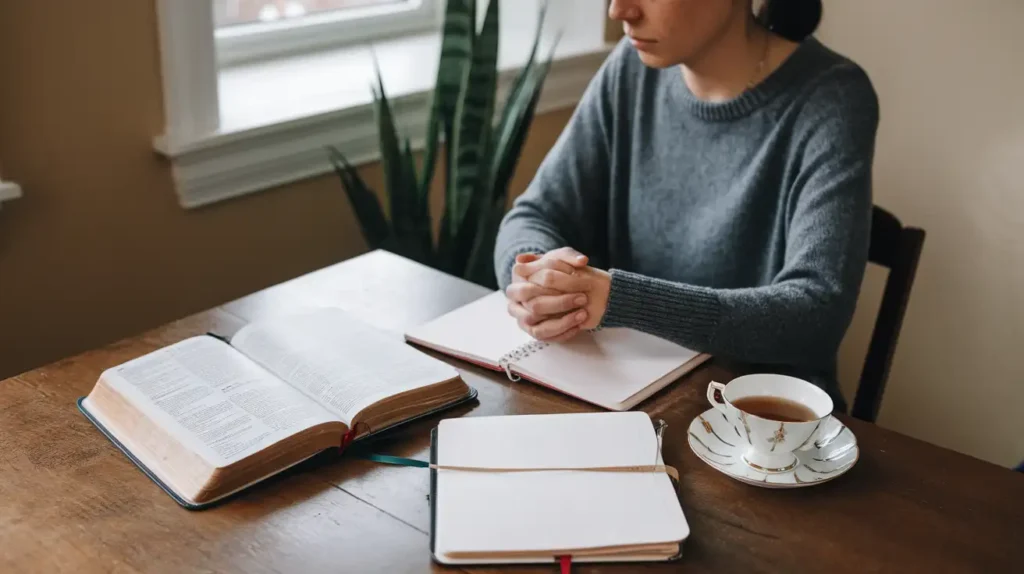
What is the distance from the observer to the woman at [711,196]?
1253mm

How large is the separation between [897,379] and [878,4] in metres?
0.81

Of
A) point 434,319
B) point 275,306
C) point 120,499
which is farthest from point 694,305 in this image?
point 120,499

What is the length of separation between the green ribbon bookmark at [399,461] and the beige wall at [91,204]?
0.84 m

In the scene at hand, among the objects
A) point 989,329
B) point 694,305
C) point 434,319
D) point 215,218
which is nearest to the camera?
point 694,305

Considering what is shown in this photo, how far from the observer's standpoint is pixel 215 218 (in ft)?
5.97

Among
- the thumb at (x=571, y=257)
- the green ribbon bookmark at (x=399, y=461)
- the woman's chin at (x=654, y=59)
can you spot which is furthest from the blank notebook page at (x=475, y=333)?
the woman's chin at (x=654, y=59)

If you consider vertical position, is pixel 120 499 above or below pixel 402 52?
below

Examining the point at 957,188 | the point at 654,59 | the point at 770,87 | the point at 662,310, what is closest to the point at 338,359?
the point at 662,310

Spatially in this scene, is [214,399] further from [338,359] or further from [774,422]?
[774,422]

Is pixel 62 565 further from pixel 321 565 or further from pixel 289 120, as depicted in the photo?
pixel 289 120

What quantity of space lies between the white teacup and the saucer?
0.04 feet

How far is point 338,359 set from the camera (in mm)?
1171

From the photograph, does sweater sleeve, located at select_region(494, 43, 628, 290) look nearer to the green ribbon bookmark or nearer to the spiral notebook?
the spiral notebook

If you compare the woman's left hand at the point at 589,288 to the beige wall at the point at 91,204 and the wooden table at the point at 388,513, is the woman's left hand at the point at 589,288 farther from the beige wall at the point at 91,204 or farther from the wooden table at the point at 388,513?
the beige wall at the point at 91,204
